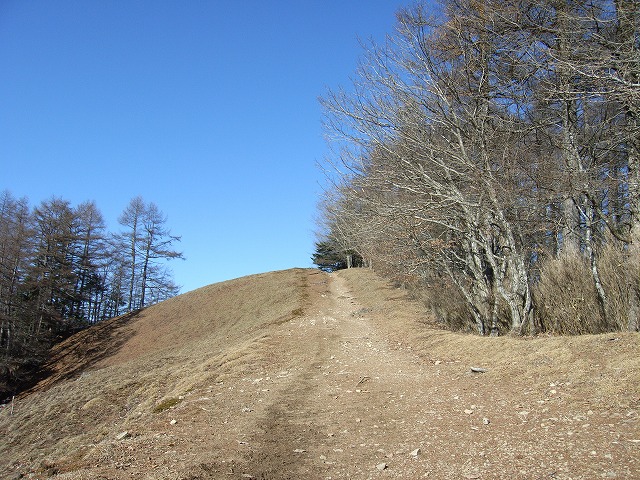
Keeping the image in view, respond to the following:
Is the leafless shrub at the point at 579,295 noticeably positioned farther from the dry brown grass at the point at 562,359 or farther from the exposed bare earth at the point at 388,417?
the exposed bare earth at the point at 388,417

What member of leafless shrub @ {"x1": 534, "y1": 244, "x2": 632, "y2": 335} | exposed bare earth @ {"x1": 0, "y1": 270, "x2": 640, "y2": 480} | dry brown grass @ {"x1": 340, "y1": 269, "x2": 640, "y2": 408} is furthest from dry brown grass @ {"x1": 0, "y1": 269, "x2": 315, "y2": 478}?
leafless shrub @ {"x1": 534, "y1": 244, "x2": 632, "y2": 335}

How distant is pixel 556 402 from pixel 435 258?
653 cm

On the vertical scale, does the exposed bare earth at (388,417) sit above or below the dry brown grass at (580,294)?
below

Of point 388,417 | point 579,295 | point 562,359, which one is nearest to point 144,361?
point 388,417

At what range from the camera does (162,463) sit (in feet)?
13.2

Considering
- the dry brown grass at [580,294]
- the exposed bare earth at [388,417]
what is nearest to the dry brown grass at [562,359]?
the exposed bare earth at [388,417]

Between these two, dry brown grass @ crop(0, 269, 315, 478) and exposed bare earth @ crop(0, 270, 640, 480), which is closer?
exposed bare earth @ crop(0, 270, 640, 480)

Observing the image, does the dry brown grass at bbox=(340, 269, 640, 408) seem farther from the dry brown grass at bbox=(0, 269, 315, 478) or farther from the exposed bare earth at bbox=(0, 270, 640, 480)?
the dry brown grass at bbox=(0, 269, 315, 478)

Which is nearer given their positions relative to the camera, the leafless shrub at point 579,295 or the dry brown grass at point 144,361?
the leafless shrub at point 579,295

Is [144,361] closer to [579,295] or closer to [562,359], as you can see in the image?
[579,295]

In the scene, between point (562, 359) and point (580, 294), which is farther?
point (580, 294)

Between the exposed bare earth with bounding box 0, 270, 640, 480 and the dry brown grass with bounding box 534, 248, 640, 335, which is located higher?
the dry brown grass with bounding box 534, 248, 640, 335

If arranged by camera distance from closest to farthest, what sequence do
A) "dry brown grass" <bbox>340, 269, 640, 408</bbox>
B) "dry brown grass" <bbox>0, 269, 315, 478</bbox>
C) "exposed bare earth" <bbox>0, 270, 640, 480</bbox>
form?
1. "exposed bare earth" <bbox>0, 270, 640, 480</bbox>
2. "dry brown grass" <bbox>340, 269, 640, 408</bbox>
3. "dry brown grass" <bbox>0, 269, 315, 478</bbox>

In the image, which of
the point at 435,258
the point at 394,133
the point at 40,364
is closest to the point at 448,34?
the point at 394,133
